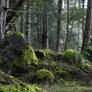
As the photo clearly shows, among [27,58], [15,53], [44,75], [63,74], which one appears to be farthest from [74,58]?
[15,53]

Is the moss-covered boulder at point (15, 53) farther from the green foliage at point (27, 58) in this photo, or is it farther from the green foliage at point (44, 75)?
the green foliage at point (44, 75)

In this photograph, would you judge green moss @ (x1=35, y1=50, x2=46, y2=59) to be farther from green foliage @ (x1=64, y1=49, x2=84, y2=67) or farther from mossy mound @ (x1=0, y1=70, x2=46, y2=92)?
mossy mound @ (x1=0, y1=70, x2=46, y2=92)

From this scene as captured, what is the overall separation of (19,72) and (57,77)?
155 centimetres

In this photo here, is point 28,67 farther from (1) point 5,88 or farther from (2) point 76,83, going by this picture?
(1) point 5,88

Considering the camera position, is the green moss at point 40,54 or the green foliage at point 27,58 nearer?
the green foliage at point 27,58

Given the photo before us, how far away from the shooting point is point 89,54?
849 centimetres

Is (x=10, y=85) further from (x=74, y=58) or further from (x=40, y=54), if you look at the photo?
(x=74, y=58)

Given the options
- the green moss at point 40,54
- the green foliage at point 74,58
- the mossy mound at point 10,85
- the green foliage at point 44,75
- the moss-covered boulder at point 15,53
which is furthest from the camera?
the green moss at point 40,54

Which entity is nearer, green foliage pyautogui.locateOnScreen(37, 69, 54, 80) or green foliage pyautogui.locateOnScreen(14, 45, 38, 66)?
green foliage pyautogui.locateOnScreen(37, 69, 54, 80)

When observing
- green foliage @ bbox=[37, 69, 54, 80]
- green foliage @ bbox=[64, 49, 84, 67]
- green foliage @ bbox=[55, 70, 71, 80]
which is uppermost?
green foliage @ bbox=[64, 49, 84, 67]

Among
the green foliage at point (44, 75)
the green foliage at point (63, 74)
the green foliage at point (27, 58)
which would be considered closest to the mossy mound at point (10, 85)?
the green foliage at point (44, 75)

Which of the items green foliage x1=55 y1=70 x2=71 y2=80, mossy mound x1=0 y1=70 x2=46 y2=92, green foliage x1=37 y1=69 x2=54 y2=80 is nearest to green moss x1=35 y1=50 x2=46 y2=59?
green foliage x1=55 y1=70 x2=71 y2=80

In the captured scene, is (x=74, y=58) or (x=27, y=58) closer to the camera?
(x=27, y=58)

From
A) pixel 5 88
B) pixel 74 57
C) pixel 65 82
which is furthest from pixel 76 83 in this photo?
pixel 5 88
